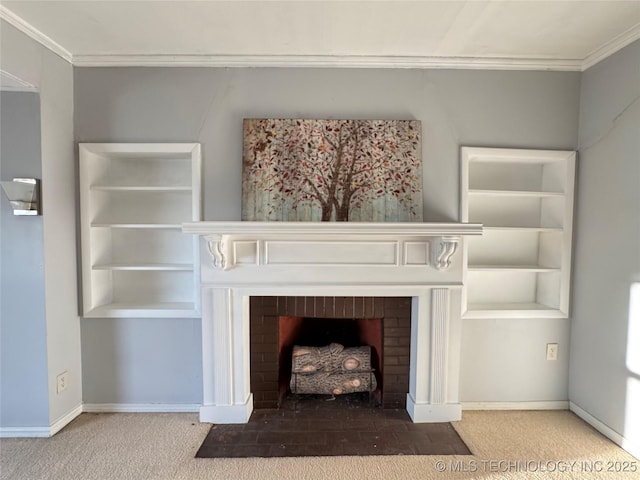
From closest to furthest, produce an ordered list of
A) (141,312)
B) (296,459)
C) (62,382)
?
(296,459) → (62,382) → (141,312)

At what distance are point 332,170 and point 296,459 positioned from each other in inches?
67.2

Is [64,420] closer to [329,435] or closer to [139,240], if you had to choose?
[139,240]

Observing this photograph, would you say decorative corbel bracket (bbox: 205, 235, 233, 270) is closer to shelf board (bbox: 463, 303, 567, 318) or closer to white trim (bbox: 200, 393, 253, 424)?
white trim (bbox: 200, 393, 253, 424)

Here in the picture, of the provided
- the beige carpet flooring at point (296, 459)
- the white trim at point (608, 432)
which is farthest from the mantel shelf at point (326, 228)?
the white trim at point (608, 432)

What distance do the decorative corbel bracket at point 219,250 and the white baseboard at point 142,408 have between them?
1.04 m

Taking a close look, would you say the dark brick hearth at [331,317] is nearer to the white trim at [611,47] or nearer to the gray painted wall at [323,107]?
the gray painted wall at [323,107]

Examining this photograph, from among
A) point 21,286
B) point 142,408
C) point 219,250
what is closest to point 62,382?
point 142,408

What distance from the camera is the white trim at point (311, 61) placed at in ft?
6.91

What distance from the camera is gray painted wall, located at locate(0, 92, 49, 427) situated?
1909 mm

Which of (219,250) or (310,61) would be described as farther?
(310,61)

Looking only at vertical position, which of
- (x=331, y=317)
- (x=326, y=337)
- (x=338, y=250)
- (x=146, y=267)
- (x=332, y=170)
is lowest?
(x=326, y=337)

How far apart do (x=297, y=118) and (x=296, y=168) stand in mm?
331

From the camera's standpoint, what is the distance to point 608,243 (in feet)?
6.54

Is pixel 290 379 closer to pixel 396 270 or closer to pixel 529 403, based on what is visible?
pixel 396 270
